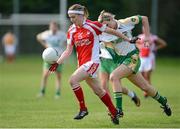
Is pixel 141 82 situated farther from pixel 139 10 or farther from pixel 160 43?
pixel 139 10

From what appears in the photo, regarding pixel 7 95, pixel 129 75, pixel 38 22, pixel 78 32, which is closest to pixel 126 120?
pixel 129 75

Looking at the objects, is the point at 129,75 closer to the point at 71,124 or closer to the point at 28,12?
the point at 71,124

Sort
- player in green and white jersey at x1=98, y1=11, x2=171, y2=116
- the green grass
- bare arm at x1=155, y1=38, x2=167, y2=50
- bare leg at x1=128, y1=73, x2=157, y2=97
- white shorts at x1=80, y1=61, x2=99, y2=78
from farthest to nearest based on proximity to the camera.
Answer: bare arm at x1=155, y1=38, x2=167, y2=50
bare leg at x1=128, y1=73, x2=157, y2=97
player in green and white jersey at x1=98, y1=11, x2=171, y2=116
the green grass
white shorts at x1=80, y1=61, x2=99, y2=78

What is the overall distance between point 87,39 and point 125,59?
1263mm

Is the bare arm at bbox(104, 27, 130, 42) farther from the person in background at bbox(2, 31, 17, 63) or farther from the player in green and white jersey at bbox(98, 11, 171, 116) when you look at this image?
the person in background at bbox(2, 31, 17, 63)

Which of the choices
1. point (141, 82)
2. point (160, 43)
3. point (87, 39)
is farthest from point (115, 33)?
point (160, 43)

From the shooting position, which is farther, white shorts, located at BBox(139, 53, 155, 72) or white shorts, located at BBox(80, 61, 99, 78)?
white shorts, located at BBox(139, 53, 155, 72)

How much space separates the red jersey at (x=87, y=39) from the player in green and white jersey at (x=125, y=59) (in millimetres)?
658

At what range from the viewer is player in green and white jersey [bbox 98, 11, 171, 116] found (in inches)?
504

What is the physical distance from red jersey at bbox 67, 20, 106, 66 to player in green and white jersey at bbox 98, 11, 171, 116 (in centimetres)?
66

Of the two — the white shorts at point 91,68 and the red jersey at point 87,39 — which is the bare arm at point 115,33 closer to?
the red jersey at point 87,39

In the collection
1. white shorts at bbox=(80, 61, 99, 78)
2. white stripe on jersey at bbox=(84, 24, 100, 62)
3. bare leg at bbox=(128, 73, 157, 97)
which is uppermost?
white stripe on jersey at bbox=(84, 24, 100, 62)

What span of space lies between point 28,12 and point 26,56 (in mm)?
2873

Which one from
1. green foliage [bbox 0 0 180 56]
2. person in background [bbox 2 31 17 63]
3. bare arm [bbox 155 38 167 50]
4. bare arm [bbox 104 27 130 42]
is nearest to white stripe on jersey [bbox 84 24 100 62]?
bare arm [bbox 104 27 130 42]
